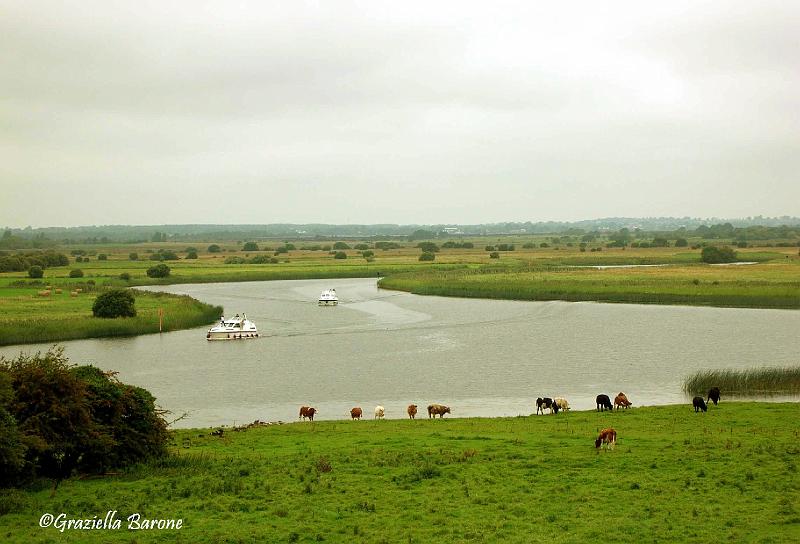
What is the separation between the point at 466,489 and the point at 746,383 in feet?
65.0

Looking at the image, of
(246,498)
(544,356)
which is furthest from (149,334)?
(246,498)

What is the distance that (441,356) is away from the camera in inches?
1667

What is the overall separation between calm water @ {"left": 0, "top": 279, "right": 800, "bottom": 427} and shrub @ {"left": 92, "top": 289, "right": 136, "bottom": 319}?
137 inches

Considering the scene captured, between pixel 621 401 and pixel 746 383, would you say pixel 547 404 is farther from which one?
pixel 746 383

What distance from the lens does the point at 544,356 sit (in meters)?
41.5

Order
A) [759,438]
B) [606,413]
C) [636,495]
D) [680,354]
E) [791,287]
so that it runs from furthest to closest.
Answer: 1. [791,287]
2. [680,354]
3. [606,413]
4. [759,438]
5. [636,495]

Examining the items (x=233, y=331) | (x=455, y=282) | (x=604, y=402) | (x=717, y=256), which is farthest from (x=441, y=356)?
(x=717, y=256)

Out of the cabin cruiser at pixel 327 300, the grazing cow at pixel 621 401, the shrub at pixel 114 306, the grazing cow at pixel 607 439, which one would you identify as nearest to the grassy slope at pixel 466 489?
the grazing cow at pixel 607 439

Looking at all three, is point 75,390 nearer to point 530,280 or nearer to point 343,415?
point 343,415

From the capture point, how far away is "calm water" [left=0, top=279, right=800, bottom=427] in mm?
31969

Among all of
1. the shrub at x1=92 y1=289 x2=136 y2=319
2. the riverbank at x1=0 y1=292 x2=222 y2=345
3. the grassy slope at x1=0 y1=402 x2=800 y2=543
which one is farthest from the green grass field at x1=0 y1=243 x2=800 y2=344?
the grassy slope at x1=0 y1=402 x2=800 y2=543

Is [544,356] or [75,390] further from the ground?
[75,390]

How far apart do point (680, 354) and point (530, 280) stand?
130 feet

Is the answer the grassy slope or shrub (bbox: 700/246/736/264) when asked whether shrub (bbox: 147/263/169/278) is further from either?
the grassy slope
